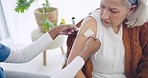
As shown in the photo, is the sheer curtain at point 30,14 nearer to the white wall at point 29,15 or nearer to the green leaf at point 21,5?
the white wall at point 29,15

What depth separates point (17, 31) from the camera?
2971 mm

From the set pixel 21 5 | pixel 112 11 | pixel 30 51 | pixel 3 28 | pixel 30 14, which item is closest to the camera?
pixel 112 11

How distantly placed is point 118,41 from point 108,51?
8 cm

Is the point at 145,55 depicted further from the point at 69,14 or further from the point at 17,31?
the point at 17,31

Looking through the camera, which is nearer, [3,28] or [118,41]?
[118,41]

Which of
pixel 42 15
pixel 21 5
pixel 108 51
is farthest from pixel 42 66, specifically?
pixel 108 51

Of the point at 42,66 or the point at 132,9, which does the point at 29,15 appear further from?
the point at 132,9

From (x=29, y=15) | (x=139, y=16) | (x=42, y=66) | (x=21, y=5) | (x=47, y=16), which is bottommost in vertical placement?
(x=42, y=66)

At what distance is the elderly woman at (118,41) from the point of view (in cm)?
122

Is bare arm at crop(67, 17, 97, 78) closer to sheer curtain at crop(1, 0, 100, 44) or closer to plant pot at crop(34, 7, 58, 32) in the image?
plant pot at crop(34, 7, 58, 32)

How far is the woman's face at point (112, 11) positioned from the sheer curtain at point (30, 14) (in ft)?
4.14

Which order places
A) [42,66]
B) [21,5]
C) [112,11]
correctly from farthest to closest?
[42,66], [21,5], [112,11]

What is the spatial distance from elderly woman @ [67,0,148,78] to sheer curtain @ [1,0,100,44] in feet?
4.00

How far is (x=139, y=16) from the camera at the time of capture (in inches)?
49.6
